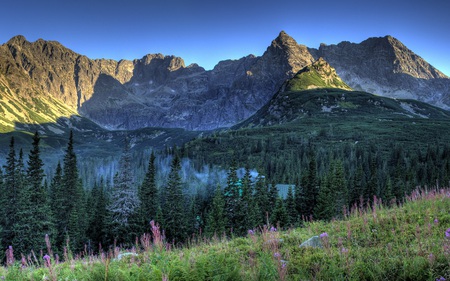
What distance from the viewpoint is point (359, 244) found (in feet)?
22.6

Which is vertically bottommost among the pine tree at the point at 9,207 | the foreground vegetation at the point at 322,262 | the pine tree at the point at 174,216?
the pine tree at the point at 174,216

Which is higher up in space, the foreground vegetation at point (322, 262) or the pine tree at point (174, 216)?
the foreground vegetation at point (322, 262)

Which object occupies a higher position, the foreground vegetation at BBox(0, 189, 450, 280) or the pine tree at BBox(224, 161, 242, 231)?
the foreground vegetation at BBox(0, 189, 450, 280)

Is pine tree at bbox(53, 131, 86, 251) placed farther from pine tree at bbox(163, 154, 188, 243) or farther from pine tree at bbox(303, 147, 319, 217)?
pine tree at bbox(303, 147, 319, 217)

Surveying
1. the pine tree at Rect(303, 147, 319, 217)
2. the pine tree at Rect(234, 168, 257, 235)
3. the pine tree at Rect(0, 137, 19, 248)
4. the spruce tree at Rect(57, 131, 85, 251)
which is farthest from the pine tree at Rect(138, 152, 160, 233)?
the pine tree at Rect(303, 147, 319, 217)

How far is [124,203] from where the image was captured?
44375 millimetres

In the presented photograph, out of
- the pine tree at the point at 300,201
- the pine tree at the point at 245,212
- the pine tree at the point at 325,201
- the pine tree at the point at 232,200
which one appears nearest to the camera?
the pine tree at the point at 325,201

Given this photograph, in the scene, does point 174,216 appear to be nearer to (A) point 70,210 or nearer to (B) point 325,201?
(A) point 70,210

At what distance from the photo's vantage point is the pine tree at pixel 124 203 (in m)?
44.1

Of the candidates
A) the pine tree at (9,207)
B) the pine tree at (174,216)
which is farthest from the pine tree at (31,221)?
the pine tree at (174,216)

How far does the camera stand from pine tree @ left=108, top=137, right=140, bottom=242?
145ft

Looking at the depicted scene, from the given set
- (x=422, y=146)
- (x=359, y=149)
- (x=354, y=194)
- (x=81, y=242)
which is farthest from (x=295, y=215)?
(x=422, y=146)

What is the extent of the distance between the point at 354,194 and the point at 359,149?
12868 centimetres

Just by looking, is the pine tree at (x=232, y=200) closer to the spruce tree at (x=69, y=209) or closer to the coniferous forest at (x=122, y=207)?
the coniferous forest at (x=122, y=207)
